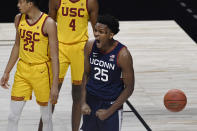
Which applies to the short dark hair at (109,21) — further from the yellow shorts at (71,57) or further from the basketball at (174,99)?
the basketball at (174,99)

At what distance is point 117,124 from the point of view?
5770mm

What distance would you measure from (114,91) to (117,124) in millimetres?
301

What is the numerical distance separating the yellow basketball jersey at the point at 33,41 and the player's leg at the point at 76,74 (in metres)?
0.81

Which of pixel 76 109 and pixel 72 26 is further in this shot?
pixel 76 109

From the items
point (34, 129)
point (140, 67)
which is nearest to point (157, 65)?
point (140, 67)

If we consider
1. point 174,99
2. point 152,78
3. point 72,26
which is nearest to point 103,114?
point 72,26

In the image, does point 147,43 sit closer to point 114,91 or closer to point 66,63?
point 66,63

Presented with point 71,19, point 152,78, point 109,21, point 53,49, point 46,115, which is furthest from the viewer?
point 152,78

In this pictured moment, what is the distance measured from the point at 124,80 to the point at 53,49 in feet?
3.17

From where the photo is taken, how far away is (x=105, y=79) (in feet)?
18.7

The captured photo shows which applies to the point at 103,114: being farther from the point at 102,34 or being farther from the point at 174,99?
the point at 174,99

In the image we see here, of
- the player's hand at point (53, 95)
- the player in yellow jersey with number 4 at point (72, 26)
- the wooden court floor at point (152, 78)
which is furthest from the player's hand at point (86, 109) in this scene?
the wooden court floor at point (152, 78)

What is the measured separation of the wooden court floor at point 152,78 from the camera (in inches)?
332

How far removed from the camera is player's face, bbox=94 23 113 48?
5.61m
